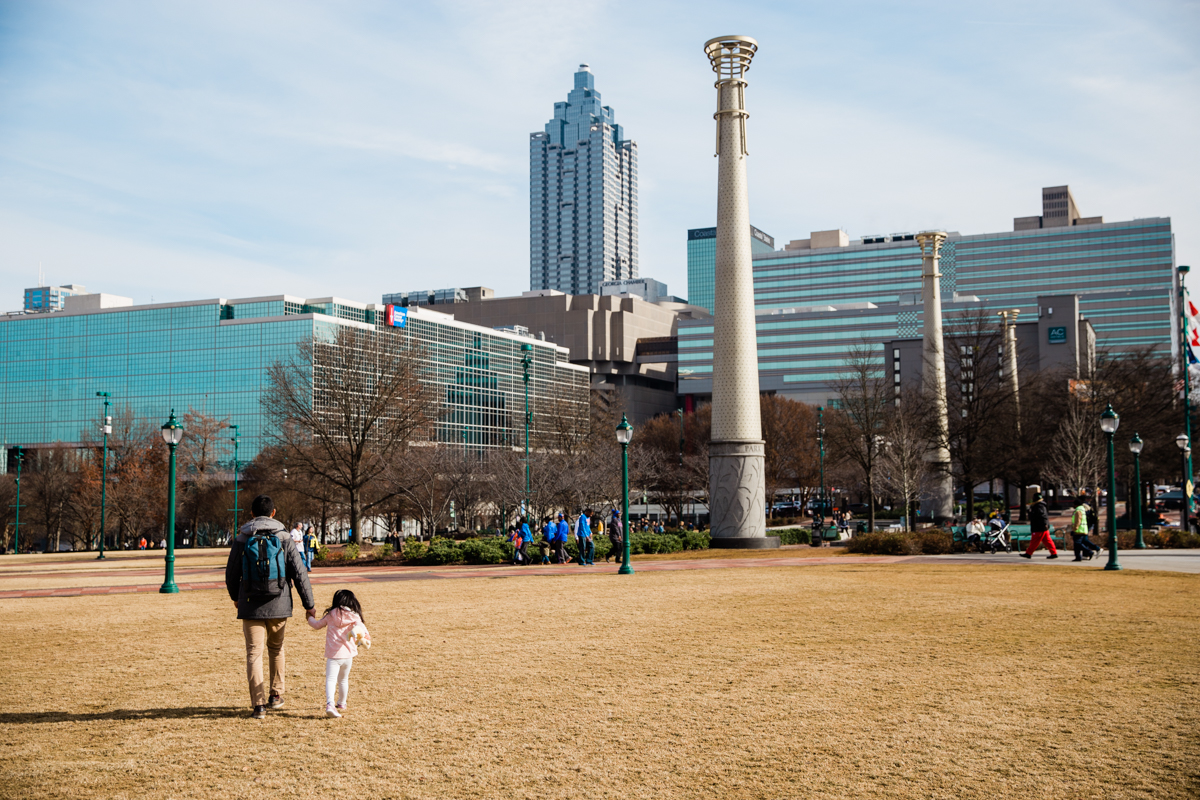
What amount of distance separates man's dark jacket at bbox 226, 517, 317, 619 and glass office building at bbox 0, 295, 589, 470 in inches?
3794

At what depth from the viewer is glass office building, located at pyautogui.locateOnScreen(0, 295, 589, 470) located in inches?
4473

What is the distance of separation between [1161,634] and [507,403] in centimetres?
12399

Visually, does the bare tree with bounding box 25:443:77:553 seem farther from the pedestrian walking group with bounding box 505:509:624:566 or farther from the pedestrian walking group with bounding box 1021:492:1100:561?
the pedestrian walking group with bounding box 1021:492:1100:561

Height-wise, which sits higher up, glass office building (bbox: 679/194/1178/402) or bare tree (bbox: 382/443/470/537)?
glass office building (bbox: 679/194/1178/402)

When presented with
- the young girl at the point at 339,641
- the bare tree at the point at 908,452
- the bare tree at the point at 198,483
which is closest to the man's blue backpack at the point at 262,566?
the young girl at the point at 339,641

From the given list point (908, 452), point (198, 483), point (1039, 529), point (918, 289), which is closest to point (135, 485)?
point (198, 483)

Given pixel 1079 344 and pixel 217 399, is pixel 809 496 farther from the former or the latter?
pixel 217 399

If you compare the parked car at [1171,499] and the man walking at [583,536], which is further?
the parked car at [1171,499]

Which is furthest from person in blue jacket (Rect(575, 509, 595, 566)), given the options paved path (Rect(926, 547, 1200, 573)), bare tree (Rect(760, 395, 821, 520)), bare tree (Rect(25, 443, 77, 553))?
bare tree (Rect(25, 443, 77, 553))

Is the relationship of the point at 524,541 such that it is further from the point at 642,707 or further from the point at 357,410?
the point at 642,707

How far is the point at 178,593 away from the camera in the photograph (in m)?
24.5

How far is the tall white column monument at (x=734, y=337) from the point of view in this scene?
136 ft

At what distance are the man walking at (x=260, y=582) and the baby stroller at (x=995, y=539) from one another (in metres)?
29.1

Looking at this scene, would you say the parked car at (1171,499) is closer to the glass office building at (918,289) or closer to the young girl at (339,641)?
the glass office building at (918,289)
